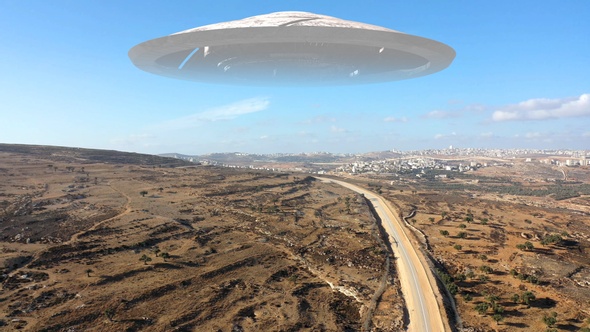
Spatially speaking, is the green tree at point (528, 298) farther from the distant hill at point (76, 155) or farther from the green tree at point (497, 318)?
the distant hill at point (76, 155)

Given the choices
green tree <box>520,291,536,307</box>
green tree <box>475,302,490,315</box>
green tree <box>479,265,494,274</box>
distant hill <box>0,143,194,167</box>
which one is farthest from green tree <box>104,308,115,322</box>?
distant hill <box>0,143,194,167</box>

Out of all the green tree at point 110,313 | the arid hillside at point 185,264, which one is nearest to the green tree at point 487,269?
the arid hillside at point 185,264

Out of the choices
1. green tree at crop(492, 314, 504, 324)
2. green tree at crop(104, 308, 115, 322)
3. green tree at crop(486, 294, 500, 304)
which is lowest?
green tree at crop(492, 314, 504, 324)

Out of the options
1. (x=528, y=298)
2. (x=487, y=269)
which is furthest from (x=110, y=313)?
(x=487, y=269)

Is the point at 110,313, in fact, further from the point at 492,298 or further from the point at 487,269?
the point at 487,269

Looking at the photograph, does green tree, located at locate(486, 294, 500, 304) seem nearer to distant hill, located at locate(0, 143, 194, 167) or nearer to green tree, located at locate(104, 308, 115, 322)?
green tree, located at locate(104, 308, 115, 322)

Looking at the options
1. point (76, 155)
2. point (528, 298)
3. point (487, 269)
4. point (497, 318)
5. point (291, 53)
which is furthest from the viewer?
point (76, 155)
